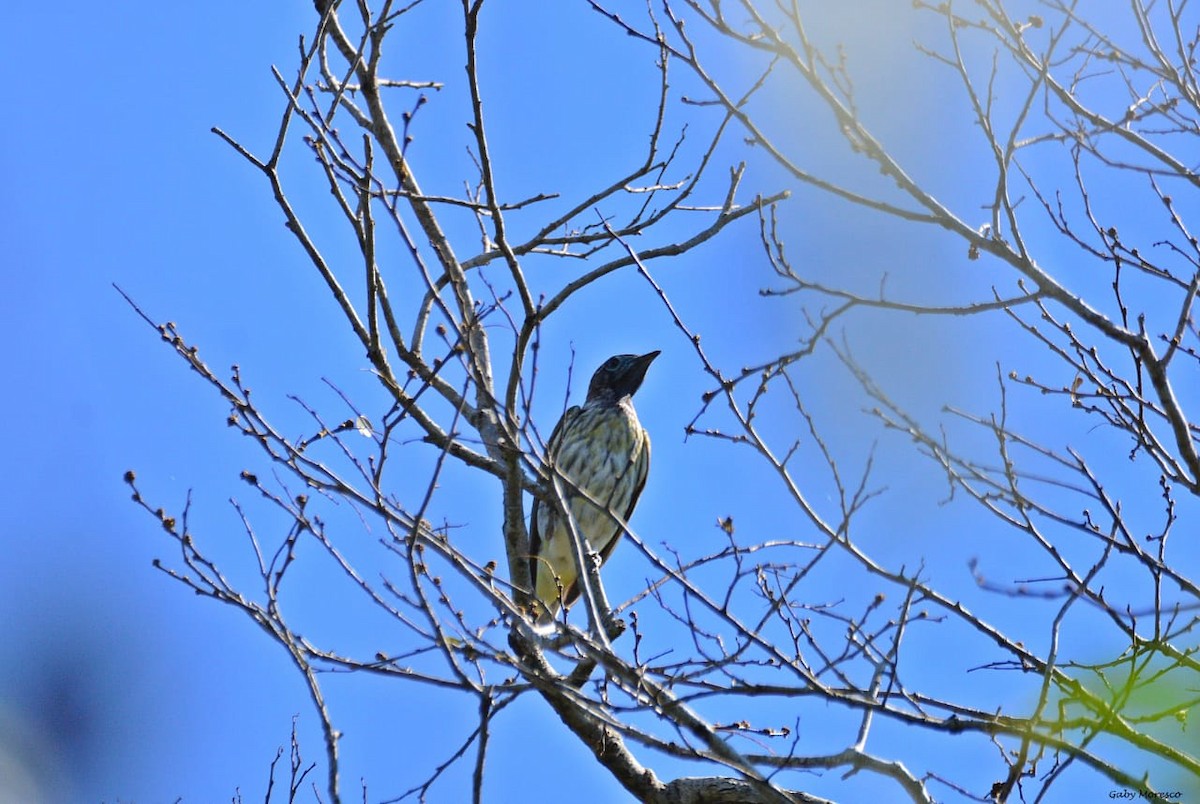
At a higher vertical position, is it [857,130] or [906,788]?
[857,130]

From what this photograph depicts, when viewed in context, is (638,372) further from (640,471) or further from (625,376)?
(640,471)

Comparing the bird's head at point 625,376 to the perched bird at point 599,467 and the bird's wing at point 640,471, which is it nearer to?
the perched bird at point 599,467

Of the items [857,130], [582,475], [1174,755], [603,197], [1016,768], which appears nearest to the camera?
[1016,768]

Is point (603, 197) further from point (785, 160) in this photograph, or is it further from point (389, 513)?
point (389, 513)

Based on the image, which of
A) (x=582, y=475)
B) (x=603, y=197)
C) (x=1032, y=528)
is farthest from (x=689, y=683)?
(x=582, y=475)

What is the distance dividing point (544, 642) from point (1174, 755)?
2.06 meters

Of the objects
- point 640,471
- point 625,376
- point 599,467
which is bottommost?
point 599,467

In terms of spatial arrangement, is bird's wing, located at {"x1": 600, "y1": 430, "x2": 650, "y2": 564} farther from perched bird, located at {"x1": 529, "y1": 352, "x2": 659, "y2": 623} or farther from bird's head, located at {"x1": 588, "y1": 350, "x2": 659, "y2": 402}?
bird's head, located at {"x1": 588, "y1": 350, "x2": 659, "y2": 402}

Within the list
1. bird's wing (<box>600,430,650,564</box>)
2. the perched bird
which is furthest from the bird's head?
bird's wing (<box>600,430,650,564</box>)

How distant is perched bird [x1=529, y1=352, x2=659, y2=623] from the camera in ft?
28.9

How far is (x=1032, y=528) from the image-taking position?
15.9ft

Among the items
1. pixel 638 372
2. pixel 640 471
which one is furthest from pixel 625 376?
pixel 640 471

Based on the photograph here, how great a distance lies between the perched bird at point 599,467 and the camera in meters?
8.82

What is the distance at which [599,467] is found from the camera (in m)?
9.23
